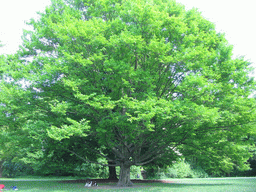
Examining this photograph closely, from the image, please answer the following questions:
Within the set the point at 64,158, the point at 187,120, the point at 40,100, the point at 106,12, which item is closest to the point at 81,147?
the point at 64,158

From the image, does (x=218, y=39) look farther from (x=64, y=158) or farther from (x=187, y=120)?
(x=64, y=158)

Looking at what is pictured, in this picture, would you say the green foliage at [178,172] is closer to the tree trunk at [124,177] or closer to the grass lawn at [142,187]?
the grass lawn at [142,187]

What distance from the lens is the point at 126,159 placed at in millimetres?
16766

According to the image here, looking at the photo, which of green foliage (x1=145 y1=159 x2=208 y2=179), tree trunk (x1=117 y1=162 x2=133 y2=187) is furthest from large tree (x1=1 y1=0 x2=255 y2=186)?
green foliage (x1=145 y1=159 x2=208 y2=179)

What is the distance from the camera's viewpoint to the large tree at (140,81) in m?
12.3

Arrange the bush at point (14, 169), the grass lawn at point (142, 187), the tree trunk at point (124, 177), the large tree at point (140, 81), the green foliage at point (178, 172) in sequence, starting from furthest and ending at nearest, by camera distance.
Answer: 1. the green foliage at point (178, 172)
2. the bush at point (14, 169)
3. the tree trunk at point (124, 177)
4. the grass lawn at point (142, 187)
5. the large tree at point (140, 81)

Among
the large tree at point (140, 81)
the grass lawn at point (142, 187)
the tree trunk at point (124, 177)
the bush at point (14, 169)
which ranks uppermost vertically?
the large tree at point (140, 81)

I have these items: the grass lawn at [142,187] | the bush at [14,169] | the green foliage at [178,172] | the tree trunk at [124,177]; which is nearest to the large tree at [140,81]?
the tree trunk at [124,177]

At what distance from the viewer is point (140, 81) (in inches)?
563

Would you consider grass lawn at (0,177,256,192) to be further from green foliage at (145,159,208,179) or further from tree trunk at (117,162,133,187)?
green foliage at (145,159,208,179)

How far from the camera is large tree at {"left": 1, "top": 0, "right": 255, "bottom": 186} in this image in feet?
40.4

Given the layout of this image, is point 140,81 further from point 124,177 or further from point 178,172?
point 178,172

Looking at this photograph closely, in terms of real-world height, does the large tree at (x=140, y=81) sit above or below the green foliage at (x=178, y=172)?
above

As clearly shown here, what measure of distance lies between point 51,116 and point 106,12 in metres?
9.21
